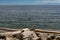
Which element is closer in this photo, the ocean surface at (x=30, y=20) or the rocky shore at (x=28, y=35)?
the rocky shore at (x=28, y=35)

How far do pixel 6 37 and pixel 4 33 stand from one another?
0.08 m

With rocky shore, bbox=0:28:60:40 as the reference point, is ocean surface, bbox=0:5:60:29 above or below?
below

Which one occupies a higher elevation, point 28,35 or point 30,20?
point 28,35

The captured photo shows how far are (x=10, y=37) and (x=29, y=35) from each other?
328 millimetres

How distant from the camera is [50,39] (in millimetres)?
5316

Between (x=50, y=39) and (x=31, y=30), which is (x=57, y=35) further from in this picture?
(x=31, y=30)

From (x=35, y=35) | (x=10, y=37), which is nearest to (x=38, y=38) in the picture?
(x=35, y=35)

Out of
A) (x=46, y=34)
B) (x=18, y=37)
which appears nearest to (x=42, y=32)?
(x=46, y=34)

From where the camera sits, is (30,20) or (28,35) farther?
(30,20)

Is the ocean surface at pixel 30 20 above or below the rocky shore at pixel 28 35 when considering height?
below

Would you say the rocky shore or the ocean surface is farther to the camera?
the ocean surface

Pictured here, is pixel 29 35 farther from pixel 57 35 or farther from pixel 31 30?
pixel 57 35

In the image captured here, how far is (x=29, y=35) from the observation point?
526 centimetres

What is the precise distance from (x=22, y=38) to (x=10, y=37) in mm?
209
